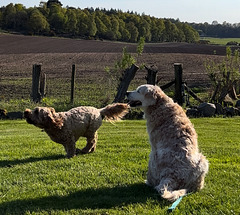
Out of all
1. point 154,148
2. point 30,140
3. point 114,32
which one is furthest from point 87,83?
point 114,32

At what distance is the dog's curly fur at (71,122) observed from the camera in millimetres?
6898

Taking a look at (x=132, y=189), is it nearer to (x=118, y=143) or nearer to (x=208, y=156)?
(x=208, y=156)

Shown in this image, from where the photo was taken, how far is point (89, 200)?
4684 millimetres

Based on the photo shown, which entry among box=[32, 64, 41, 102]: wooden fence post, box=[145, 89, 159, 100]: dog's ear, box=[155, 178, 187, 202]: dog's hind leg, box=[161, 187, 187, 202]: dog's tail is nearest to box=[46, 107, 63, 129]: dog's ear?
box=[145, 89, 159, 100]: dog's ear

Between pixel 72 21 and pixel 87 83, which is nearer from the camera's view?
pixel 87 83

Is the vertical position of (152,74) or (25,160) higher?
(152,74)

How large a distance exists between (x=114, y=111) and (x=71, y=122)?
1.07 m

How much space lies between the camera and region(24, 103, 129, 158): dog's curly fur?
6898mm

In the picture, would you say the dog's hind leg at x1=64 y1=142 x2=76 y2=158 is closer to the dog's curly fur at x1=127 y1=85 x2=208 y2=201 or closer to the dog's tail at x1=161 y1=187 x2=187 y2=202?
the dog's curly fur at x1=127 y1=85 x2=208 y2=201

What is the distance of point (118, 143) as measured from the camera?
27.1 ft

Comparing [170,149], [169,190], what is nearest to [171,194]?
[169,190]

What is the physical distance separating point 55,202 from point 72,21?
90.8 metres

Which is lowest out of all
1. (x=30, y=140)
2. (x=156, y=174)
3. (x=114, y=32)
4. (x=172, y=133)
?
(x=30, y=140)

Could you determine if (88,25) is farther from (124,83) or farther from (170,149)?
(170,149)
